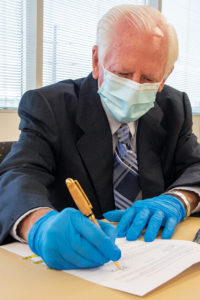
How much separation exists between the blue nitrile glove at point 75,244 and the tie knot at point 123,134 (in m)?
0.63

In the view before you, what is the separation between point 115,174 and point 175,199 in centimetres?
25

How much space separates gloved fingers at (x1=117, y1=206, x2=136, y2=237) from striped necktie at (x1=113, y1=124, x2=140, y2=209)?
290mm

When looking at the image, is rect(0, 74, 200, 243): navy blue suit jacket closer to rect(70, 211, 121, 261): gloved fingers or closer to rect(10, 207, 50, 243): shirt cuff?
rect(10, 207, 50, 243): shirt cuff

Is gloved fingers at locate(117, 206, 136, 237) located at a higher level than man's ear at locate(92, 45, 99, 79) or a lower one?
lower

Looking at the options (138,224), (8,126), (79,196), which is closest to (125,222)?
(138,224)

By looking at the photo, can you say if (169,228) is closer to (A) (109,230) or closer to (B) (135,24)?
(A) (109,230)

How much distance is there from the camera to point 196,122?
441 cm

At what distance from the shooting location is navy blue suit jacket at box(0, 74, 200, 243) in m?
1.13

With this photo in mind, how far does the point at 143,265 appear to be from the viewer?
68 centimetres

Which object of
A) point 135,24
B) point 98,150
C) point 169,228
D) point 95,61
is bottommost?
point 169,228

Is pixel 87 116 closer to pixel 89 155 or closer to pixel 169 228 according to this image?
pixel 89 155

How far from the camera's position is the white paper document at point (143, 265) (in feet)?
1.98

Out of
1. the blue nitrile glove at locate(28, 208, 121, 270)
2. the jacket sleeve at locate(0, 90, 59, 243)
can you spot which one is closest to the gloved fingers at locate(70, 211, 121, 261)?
the blue nitrile glove at locate(28, 208, 121, 270)

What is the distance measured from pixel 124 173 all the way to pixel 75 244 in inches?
24.9
